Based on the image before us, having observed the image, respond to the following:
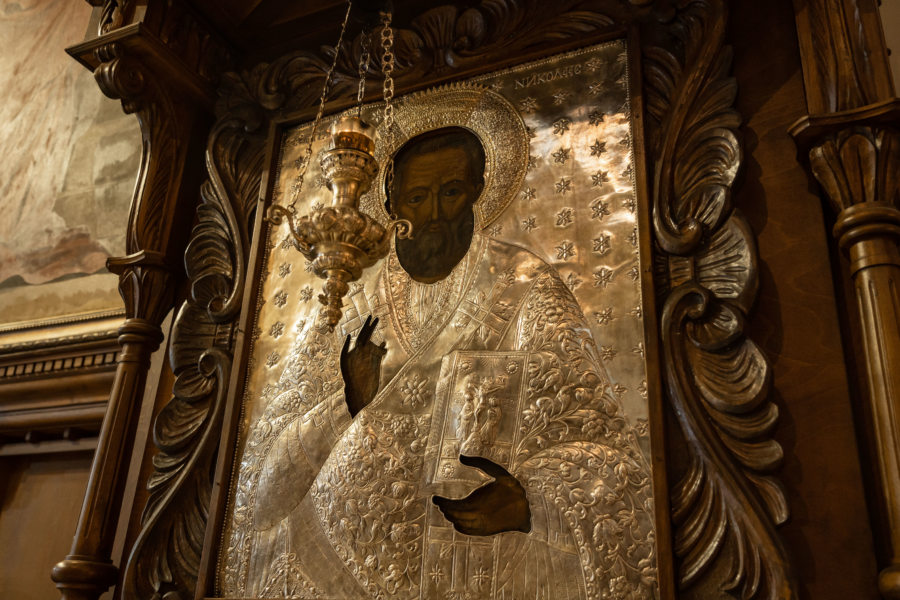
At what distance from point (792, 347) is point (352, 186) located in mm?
1099

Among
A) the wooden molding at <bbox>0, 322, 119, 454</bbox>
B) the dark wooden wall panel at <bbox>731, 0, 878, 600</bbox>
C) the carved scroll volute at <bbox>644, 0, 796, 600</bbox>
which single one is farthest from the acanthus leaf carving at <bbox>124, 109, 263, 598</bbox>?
the dark wooden wall panel at <bbox>731, 0, 878, 600</bbox>

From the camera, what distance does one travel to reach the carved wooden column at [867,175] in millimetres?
1621

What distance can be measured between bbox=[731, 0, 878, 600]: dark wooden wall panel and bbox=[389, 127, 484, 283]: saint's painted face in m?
0.77

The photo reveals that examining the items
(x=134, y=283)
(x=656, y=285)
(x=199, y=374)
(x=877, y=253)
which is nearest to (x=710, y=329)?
(x=656, y=285)

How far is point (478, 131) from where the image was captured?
8.09 feet

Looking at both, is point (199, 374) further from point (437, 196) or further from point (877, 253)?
point (877, 253)

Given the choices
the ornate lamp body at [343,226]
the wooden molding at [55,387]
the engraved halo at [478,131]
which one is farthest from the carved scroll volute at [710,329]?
the wooden molding at [55,387]

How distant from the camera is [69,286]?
3.46 meters

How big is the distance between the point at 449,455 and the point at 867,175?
1.18 metres

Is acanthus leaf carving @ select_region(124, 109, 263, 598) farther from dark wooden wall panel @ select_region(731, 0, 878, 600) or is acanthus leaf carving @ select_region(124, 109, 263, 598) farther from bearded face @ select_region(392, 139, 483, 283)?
dark wooden wall panel @ select_region(731, 0, 878, 600)

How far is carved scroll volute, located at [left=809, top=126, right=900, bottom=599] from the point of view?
1.59 meters

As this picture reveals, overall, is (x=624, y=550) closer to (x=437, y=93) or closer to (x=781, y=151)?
(x=781, y=151)

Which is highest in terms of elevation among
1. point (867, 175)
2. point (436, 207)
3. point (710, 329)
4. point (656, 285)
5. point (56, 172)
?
point (56, 172)

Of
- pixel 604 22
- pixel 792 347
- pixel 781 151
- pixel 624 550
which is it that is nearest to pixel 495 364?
pixel 624 550
